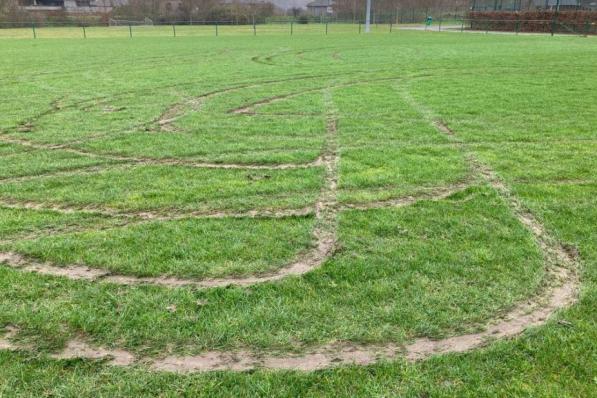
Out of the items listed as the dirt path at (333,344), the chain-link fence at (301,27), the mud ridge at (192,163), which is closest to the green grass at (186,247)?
the dirt path at (333,344)

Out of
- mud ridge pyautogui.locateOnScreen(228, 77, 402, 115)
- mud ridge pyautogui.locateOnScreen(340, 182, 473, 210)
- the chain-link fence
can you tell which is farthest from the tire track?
the chain-link fence

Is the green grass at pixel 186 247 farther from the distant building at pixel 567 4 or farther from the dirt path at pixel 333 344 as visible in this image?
the distant building at pixel 567 4

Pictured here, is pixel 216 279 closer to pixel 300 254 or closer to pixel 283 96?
pixel 300 254

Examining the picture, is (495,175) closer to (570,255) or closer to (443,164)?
(443,164)

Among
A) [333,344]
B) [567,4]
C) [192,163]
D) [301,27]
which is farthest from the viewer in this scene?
[301,27]

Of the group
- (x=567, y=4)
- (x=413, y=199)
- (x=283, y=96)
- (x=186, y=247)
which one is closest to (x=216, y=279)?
(x=186, y=247)

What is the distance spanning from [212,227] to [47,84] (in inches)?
568

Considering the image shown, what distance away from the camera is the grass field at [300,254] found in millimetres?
3713

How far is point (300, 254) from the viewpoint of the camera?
5.36 metres

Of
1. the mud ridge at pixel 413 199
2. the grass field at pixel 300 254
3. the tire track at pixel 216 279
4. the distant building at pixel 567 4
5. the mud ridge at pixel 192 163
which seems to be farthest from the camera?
the distant building at pixel 567 4

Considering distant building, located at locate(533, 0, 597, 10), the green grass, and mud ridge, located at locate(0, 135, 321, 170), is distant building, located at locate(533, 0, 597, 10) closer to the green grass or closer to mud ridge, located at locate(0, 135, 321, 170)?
mud ridge, located at locate(0, 135, 321, 170)

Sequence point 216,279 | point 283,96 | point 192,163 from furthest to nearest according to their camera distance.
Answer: point 283,96, point 192,163, point 216,279

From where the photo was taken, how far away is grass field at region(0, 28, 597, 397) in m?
3.71

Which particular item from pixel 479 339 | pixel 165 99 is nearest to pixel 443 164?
pixel 479 339
